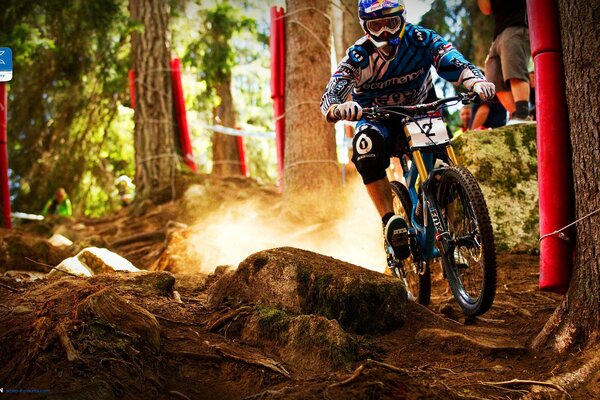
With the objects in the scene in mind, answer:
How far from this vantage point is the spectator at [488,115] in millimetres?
7609

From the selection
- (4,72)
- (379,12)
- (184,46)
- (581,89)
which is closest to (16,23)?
(4,72)

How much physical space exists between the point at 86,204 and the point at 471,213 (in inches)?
468

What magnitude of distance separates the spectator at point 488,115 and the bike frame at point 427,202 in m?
3.60

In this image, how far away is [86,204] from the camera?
13984 mm

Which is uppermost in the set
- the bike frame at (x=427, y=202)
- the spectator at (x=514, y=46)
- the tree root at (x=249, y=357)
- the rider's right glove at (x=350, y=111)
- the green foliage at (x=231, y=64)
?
the green foliage at (x=231, y=64)

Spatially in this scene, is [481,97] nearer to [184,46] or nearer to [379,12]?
[379,12]

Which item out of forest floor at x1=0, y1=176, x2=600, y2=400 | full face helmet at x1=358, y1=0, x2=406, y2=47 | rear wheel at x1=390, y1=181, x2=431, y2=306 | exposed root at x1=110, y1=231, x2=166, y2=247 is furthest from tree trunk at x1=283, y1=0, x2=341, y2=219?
forest floor at x1=0, y1=176, x2=600, y2=400

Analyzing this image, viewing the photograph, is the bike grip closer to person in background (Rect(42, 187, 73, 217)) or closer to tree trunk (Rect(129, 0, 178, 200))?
tree trunk (Rect(129, 0, 178, 200))

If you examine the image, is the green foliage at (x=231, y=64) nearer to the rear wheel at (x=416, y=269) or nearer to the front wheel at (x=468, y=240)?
the rear wheel at (x=416, y=269)

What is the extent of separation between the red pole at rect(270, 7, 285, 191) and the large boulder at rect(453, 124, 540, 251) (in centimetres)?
333

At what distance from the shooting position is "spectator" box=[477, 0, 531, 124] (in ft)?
20.8

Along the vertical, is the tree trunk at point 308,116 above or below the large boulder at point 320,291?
above

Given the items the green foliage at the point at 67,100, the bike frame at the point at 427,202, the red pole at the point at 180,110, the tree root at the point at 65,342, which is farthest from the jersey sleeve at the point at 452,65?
the red pole at the point at 180,110

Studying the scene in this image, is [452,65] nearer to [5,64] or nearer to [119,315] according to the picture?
[119,315]
